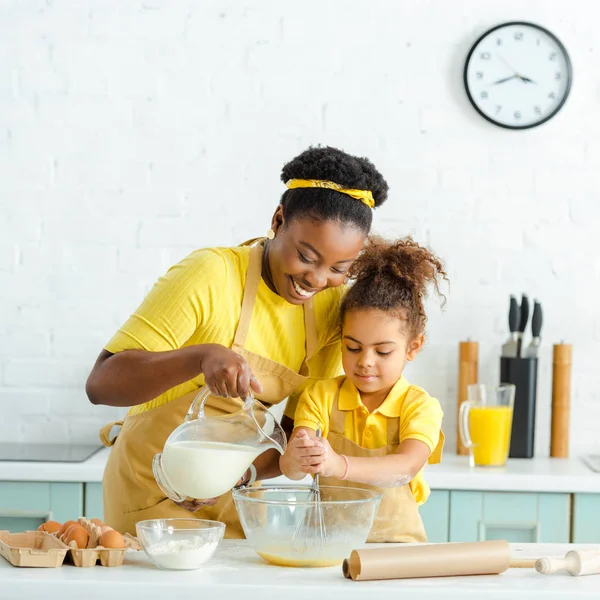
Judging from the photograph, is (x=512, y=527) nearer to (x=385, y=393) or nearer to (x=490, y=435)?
(x=490, y=435)

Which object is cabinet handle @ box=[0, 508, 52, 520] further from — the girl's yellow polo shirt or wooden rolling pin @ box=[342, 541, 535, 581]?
wooden rolling pin @ box=[342, 541, 535, 581]

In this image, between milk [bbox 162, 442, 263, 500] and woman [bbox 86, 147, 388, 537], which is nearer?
milk [bbox 162, 442, 263, 500]

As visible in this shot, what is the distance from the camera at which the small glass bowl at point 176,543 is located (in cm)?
130

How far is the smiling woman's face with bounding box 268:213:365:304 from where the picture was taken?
1.61 meters

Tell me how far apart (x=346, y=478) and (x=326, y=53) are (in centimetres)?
181

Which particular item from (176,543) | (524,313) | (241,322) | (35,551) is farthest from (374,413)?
(524,313)

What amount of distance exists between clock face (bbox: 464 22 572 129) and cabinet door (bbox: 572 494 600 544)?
1199 mm

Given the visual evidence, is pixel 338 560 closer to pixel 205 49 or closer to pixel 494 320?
pixel 494 320

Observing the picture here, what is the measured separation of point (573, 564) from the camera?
4.39 feet

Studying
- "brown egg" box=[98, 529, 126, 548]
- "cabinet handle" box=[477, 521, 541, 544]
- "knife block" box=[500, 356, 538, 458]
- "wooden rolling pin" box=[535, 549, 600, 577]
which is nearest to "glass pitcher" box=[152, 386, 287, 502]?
"brown egg" box=[98, 529, 126, 548]

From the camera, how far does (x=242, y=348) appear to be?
5.60ft

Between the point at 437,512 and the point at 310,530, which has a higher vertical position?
the point at 310,530

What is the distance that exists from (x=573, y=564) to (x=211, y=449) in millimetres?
557

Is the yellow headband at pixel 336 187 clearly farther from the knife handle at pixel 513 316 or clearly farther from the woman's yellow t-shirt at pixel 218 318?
the knife handle at pixel 513 316
